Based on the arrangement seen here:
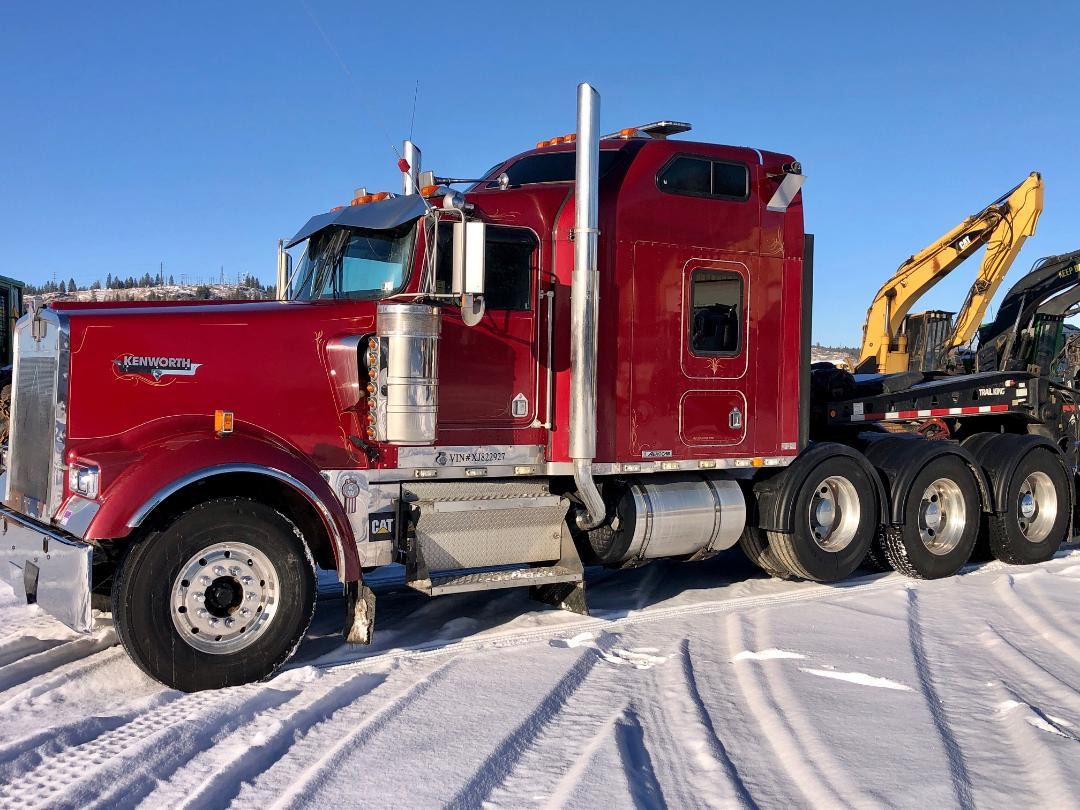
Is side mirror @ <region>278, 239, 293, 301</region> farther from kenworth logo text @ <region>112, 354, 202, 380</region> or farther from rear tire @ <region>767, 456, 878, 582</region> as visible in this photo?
rear tire @ <region>767, 456, 878, 582</region>

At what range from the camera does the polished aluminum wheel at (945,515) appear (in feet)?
29.5

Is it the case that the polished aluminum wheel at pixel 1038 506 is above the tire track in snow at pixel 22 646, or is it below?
above

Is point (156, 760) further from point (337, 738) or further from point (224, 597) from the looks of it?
point (224, 597)

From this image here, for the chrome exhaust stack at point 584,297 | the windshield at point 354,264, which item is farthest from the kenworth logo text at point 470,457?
the windshield at point 354,264

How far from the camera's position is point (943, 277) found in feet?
53.1

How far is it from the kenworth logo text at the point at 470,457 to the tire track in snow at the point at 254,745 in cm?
151

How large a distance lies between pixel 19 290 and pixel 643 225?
12118mm

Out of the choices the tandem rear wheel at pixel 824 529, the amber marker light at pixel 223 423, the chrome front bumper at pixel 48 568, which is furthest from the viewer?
the tandem rear wheel at pixel 824 529

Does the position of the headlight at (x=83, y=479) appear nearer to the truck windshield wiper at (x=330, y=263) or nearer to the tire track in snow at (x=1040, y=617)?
the truck windshield wiper at (x=330, y=263)

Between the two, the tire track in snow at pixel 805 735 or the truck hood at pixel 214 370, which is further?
the truck hood at pixel 214 370

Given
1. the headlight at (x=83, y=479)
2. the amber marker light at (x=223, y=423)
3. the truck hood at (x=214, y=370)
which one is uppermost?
the truck hood at (x=214, y=370)

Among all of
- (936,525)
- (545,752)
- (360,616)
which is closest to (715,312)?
(936,525)

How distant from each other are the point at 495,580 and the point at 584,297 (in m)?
1.90

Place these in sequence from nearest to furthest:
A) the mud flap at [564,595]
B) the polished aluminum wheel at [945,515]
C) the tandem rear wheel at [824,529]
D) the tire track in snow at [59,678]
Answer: the tire track in snow at [59,678], the mud flap at [564,595], the tandem rear wheel at [824,529], the polished aluminum wheel at [945,515]
